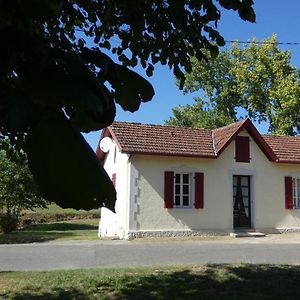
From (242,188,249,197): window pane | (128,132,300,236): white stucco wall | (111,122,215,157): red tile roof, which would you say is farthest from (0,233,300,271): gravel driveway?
(242,188,249,197): window pane

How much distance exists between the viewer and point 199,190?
18.8 m

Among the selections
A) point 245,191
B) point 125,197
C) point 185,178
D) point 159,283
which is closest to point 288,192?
point 245,191

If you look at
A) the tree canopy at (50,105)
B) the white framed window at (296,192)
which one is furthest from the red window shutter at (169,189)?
the tree canopy at (50,105)

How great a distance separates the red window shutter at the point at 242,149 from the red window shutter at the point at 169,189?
10.0 ft

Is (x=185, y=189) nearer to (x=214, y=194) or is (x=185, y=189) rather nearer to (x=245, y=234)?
(x=214, y=194)

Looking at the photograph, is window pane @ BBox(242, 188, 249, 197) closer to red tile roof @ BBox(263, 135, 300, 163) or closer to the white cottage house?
the white cottage house

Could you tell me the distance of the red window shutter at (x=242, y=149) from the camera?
781 inches

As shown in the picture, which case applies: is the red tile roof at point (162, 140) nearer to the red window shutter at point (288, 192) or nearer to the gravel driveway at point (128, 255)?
the red window shutter at point (288, 192)

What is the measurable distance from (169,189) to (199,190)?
4.17ft

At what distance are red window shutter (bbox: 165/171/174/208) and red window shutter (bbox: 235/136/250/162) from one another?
3059mm

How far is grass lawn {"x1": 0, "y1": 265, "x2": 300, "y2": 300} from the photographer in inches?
270

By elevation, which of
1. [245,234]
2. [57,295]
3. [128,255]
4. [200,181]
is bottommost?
[57,295]

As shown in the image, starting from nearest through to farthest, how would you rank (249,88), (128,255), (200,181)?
(128,255), (200,181), (249,88)

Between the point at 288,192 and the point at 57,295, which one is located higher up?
the point at 288,192
